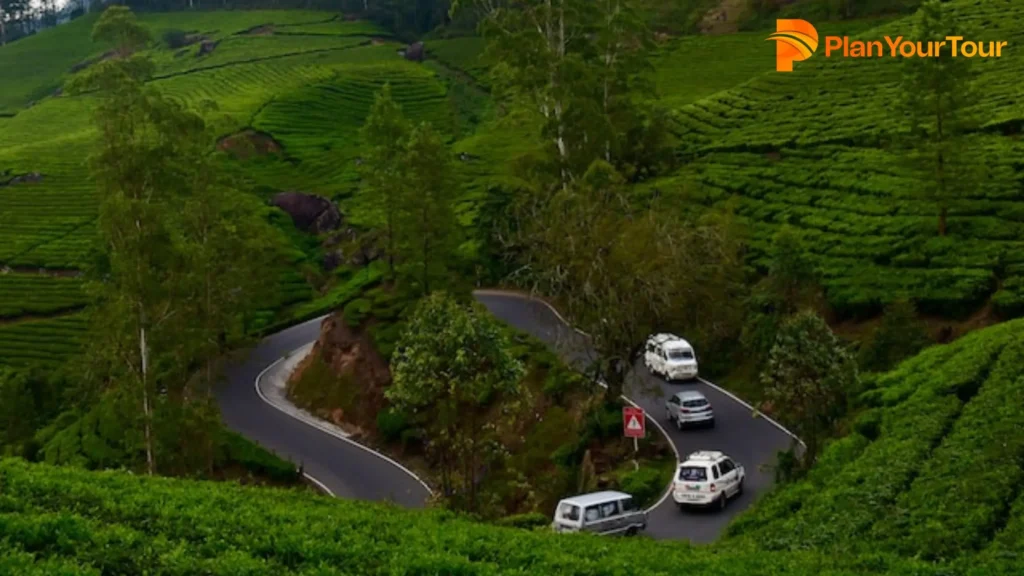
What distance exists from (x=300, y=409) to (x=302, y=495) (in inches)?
787

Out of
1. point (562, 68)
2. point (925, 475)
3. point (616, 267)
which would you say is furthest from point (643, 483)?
point (562, 68)

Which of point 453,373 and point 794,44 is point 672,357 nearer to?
point 453,373

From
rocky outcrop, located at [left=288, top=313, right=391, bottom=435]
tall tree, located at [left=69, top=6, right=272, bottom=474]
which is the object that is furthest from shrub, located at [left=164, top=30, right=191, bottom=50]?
tall tree, located at [left=69, top=6, right=272, bottom=474]

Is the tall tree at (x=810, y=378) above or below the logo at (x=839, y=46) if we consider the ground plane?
below

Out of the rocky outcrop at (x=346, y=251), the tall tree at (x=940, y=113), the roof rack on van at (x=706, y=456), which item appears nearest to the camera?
the roof rack on van at (x=706, y=456)

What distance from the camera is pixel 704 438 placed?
26.4 metres

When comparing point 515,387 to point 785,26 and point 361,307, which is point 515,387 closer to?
point 361,307

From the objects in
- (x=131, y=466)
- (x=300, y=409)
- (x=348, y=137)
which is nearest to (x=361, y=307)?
(x=300, y=409)

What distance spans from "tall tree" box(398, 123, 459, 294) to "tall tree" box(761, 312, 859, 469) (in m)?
14.8

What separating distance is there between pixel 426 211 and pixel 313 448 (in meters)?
Result: 8.82

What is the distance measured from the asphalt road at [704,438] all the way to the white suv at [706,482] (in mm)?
339

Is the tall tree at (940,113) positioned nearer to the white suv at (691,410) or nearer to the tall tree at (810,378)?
the white suv at (691,410)

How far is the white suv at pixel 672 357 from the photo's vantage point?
30.8m

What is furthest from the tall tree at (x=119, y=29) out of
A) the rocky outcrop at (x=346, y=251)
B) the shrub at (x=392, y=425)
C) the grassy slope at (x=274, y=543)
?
the grassy slope at (x=274, y=543)
